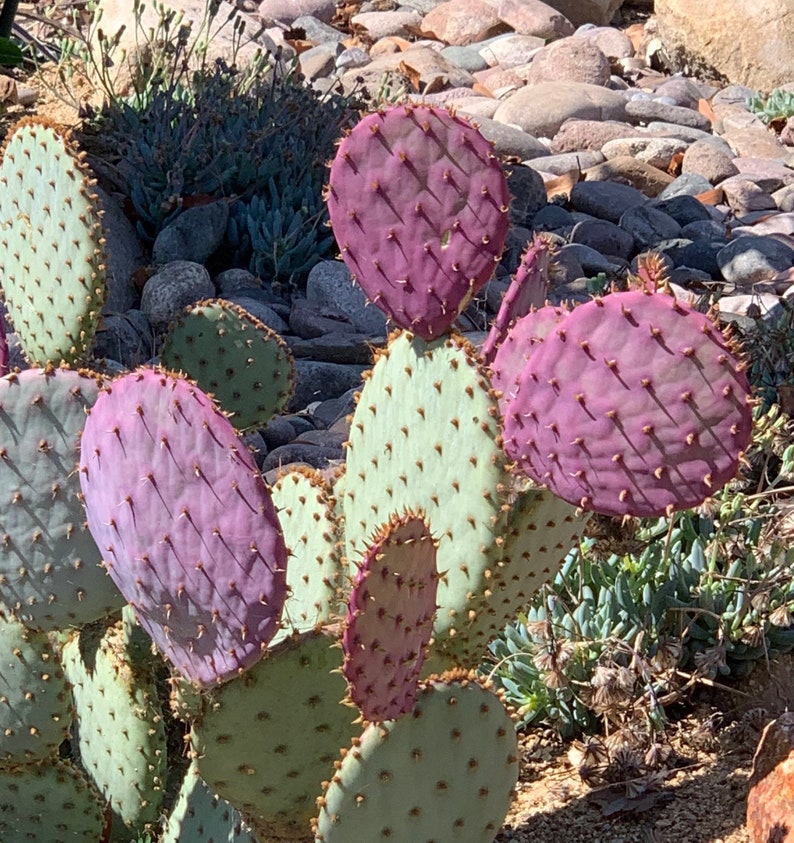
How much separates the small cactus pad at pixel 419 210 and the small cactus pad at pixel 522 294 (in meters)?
0.25

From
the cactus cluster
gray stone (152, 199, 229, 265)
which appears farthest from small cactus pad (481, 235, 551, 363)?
gray stone (152, 199, 229, 265)

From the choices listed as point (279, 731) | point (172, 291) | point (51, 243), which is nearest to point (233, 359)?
point (51, 243)

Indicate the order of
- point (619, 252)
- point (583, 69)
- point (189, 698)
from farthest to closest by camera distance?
point (583, 69)
point (619, 252)
point (189, 698)

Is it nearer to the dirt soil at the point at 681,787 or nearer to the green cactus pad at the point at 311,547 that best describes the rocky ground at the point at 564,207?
the dirt soil at the point at 681,787

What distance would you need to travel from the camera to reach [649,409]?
167cm

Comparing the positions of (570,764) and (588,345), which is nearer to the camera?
(588,345)

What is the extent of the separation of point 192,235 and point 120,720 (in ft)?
12.5

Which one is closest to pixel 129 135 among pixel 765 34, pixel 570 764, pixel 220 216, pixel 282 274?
pixel 220 216

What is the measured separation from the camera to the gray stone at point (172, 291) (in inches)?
218

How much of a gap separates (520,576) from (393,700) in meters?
0.54

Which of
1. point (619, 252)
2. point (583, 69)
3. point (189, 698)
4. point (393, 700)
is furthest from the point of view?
point (583, 69)

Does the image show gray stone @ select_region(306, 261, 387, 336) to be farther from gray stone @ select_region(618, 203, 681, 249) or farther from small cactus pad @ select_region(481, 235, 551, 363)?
small cactus pad @ select_region(481, 235, 551, 363)

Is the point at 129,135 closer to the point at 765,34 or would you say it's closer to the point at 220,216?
the point at 220,216

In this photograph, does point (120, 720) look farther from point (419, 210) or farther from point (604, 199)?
point (604, 199)
